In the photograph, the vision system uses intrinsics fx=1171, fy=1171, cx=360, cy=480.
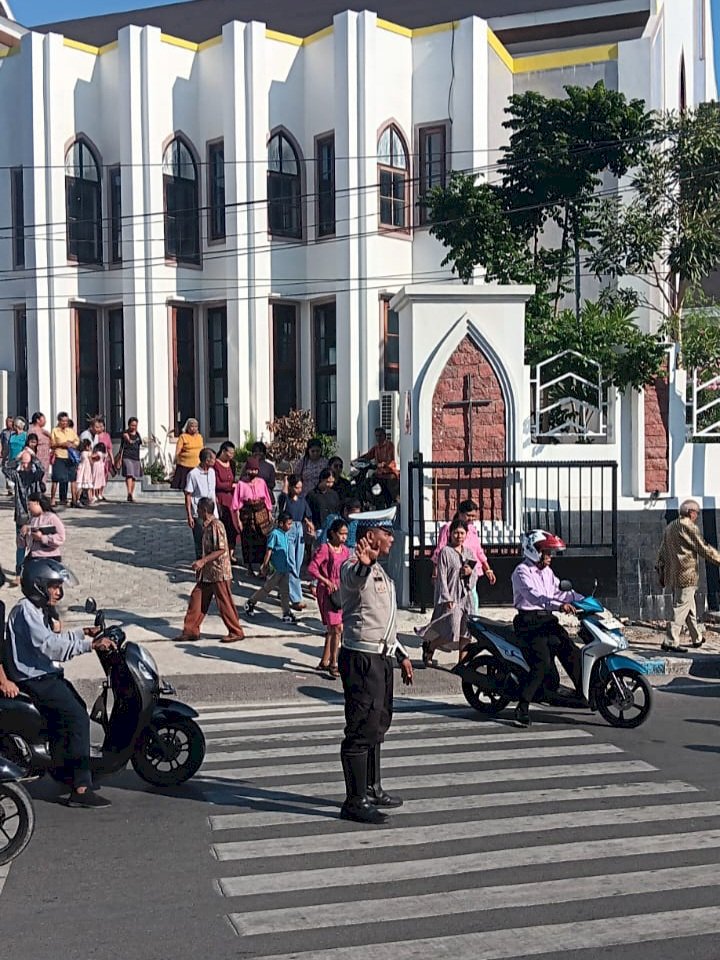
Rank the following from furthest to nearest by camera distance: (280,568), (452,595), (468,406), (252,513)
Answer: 1. (252,513)
2. (468,406)
3. (280,568)
4. (452,595)

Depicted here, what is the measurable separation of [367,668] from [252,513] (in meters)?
9.02

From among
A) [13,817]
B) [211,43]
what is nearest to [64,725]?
[13,817]

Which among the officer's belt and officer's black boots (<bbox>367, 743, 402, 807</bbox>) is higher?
the officer's belt

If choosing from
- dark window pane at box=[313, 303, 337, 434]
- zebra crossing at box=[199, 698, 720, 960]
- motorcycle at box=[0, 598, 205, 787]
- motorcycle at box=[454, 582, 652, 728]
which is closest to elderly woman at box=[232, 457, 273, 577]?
motorcycle at box=[454, 582, 652, 728]

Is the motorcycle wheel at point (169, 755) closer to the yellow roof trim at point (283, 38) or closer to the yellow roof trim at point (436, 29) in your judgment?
the yellow roof trim at point (436, 29)

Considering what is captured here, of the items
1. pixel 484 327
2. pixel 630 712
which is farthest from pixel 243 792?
pixel 484 327

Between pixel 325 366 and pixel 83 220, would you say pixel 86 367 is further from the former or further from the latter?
pixel 325 366

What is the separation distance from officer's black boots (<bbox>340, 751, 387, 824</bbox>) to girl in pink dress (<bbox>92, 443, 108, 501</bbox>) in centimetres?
1561

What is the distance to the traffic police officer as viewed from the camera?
277 inches

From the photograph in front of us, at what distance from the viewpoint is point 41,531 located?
46.4 ft

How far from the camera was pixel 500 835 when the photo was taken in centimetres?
669

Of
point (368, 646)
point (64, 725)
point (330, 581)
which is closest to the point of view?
point (368, 646)

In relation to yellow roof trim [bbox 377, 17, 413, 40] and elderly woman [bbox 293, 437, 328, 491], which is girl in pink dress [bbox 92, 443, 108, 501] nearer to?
elderly woman [bbox 293, 437, 328, 491]

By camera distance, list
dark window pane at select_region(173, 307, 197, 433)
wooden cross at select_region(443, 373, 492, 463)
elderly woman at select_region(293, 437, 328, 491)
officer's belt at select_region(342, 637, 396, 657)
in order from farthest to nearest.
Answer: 1. dark window pane at select_region(173, 307, 197, 433)
2. elderly woman at select_region(293, 437, 328, 491)
3. wooden cross at select_region(443, 373, 492, 463)
4. officer's belt at select_region(342, 637, 396, 657)
